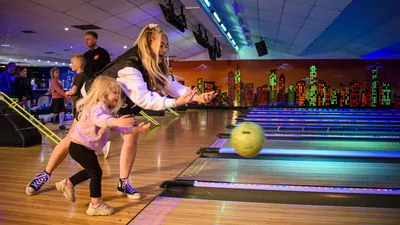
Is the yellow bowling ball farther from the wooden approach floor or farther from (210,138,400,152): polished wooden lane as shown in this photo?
(210,138,400,152): polished wooden lane

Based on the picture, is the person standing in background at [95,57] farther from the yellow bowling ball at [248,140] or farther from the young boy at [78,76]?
the yellow bowling ball at [248,140]

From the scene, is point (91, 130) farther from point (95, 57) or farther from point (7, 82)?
point (7, 82)

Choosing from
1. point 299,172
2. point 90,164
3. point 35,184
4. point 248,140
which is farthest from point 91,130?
point 299,172

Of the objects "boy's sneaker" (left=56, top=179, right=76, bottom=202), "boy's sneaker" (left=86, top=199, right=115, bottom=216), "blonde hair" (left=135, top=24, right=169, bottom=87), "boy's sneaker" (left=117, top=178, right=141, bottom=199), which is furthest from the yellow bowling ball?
"boy's sneaker" (left=56, top=179, right=76, bottom=202)

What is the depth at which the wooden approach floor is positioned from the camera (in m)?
2.20

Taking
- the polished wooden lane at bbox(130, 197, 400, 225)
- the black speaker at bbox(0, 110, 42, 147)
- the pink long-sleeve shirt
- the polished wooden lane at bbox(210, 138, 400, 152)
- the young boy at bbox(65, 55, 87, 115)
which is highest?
the young boy at bbox(65, 55, 87, 115)

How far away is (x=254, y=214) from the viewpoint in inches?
86.2

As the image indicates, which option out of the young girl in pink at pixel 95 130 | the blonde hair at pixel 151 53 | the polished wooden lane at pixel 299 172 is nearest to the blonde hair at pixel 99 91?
the young girl in pink at pixel 95 130

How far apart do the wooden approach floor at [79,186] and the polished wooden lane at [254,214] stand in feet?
0.61

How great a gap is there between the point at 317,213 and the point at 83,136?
4.94 ft

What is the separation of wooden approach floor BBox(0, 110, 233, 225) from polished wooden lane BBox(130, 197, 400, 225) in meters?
0.19

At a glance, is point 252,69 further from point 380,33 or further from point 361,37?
point 380,33

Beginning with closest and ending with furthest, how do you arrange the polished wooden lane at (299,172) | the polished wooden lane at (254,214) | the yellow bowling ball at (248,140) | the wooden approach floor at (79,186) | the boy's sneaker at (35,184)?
the polished wooden lane at (254,214) → the wooden approach floor at (79,186) → the yellow bowling ball at (248,140) → the boy's sneaker at (35,184) → the polished wooden lane at (299,172)

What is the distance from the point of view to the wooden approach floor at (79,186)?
2.20 m
